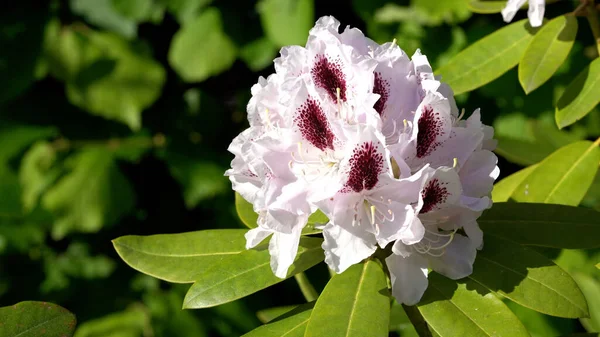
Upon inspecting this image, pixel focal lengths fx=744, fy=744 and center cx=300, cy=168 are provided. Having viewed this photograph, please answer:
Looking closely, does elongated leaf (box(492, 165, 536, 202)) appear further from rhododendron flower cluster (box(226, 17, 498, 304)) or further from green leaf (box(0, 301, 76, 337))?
green leaf (box(0, 301, 76, 337))

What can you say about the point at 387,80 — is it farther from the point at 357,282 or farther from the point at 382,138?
the point at 357,282

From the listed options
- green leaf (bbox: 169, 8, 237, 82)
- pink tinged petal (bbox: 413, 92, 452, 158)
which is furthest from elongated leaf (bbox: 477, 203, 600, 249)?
green leaf (bbox: 169, 8, 237, 82)

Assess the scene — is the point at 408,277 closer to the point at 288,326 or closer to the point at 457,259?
the point at 457,259

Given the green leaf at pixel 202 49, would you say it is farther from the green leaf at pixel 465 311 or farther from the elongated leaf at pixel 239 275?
the green leaf at pixel 465 311

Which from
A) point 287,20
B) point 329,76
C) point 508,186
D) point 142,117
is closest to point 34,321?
point 329,76

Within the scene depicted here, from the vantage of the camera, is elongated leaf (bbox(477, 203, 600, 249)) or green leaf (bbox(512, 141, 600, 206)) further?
green leaf (bbox(512, 141, 600, 206))

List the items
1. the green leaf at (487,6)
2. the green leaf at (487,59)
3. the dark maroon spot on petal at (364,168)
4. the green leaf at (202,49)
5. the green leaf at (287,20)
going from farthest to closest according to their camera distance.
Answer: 1. the green leaf at (202,49)
2. the green leaf at (287,20)
3. the green leaf at (487,6)
4. the green leaf at (487,59)
5. the dark maroon spot on petal at (364,168)

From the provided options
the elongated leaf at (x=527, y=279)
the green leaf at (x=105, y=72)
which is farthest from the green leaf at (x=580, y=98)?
the green leaf at (x=105, y=72)
